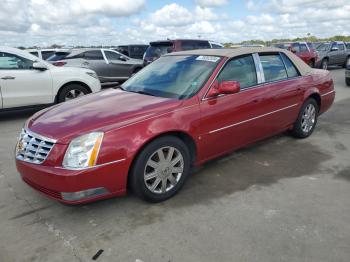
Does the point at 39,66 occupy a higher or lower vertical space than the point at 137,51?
lower

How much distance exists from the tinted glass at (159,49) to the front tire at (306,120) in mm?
7304

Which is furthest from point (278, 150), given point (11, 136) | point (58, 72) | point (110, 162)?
point (58, 72)

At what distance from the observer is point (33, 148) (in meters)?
3.38

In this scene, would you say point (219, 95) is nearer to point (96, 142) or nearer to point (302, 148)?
point (96, 142)

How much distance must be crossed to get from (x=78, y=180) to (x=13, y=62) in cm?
566

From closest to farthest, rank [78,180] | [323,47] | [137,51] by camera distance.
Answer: [78,180] → [137,51] → [323,47]

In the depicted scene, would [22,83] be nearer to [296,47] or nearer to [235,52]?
[235,52]

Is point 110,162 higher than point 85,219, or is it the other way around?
point 110,162

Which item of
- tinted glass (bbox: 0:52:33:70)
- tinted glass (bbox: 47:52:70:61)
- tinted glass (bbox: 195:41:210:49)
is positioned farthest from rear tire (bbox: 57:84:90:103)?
tinted glass (bbox: 195:41:210:49)

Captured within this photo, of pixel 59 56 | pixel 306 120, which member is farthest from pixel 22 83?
pixel 59 56

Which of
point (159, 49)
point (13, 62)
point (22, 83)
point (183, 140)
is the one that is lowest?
Answer: point (183, 140)

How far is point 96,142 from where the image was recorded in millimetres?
3182

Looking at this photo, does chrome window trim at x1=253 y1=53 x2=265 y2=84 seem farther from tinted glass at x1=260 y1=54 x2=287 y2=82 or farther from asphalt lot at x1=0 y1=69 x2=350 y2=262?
asphalt lot at x1=0 y1=69 x2=350 y2=262

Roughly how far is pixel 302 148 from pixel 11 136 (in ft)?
17.0
